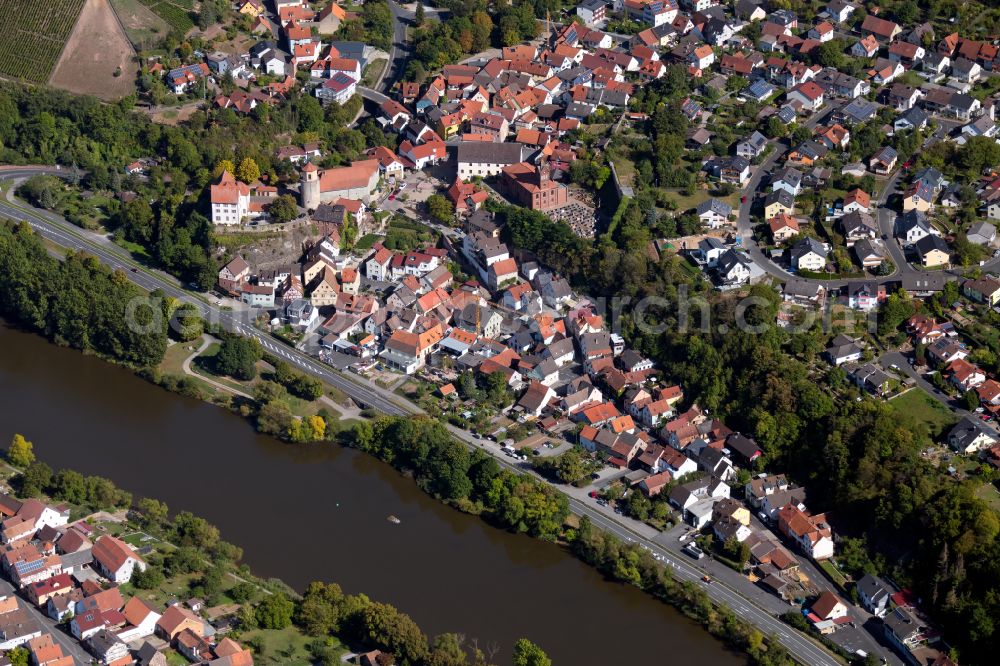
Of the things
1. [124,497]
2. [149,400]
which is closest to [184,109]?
[149,400]

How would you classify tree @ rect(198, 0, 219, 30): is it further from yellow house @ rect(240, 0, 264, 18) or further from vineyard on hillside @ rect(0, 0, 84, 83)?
vineyard on hillside @ rect(0, 0, 84, 83)

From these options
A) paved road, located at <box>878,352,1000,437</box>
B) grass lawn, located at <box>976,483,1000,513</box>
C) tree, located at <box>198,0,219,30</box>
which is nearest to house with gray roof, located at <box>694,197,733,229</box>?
paved road, located at <box>878,352,1000,437</box>

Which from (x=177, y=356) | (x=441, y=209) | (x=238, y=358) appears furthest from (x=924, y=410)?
(x=177, y=356)

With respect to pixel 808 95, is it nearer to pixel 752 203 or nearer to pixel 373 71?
pixel 752 203

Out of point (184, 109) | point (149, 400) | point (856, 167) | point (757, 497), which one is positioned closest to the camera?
point (757, 497)

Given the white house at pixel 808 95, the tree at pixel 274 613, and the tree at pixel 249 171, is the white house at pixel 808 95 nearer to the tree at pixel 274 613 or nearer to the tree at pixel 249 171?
the tree at pixel 249 171

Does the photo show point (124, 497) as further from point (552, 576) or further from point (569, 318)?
point (569, 318)
